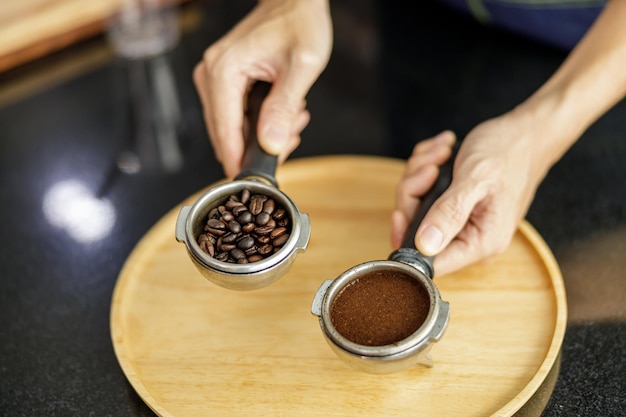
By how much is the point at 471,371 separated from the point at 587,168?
0.65m

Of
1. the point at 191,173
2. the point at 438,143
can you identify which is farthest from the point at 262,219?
the point at 191,173

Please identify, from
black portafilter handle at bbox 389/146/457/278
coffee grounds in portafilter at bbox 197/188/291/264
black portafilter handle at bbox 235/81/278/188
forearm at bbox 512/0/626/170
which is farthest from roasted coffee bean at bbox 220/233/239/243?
forearm at bbox 512/0/626/170

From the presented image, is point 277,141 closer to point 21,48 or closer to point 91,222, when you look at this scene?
point 91,222

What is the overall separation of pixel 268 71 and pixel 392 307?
622 mm

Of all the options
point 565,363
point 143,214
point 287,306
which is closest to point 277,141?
point 287,306

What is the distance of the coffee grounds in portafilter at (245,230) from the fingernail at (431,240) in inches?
8.9

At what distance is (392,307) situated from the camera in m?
1.18

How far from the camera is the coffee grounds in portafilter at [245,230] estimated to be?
4.05ft

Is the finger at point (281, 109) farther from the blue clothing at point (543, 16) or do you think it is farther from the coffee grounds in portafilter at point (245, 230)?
the blue clothing at point (543, 16)

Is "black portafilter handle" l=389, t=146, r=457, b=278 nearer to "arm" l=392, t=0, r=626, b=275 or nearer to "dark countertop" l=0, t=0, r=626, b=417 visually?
"arm" l=392, t=0, r=626, b=275

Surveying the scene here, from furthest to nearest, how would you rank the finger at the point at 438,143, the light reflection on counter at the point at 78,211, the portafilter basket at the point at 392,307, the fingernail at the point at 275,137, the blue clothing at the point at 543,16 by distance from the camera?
the blue clothing at the point at 543,16
the light reflection on counter at the point at 78,211
the finger at the point at 438,143
the fingernail at the point at 275,137
the portafilter basket at the point at 392,307

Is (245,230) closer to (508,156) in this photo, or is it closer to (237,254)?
(237,254)

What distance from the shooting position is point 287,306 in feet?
4.76

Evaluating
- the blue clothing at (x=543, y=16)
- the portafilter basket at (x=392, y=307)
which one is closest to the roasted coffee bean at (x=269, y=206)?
the portafilter basket at (x=392, y=307)
